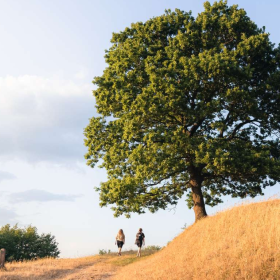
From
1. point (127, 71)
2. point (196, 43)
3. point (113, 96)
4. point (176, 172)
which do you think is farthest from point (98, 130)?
point (196, 43)

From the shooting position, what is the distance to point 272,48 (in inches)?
1051

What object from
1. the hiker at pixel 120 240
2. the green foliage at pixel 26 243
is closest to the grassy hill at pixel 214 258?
the hiker at pixel 120 240

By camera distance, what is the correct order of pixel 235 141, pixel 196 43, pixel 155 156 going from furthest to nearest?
pixel 196 43 → pixel 235 141 → pixel 155 156

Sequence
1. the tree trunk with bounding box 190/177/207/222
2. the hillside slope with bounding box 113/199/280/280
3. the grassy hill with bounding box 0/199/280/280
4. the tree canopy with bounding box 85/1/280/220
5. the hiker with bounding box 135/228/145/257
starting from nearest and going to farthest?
the hillside slope with bounding box 113/199/280/280 → the grassy hill with bounding box 0/199/280/280 → the tree canopy with bounding box 85/1/280/220 → the tree trunk with bounding box 190/177/207/222 → the hiker with bounding box 135/228/145/257

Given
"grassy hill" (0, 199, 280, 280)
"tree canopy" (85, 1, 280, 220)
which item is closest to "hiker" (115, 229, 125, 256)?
"grassy hill" (0, 199, 280, 280)

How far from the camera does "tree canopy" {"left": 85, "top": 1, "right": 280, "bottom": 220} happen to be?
23.2 metres

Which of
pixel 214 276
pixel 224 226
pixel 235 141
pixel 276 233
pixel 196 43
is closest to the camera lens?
pixel 214 276

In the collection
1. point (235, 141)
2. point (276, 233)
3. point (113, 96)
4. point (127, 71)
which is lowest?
point (276, 233)

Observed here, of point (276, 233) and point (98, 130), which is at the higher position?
point (98, 130)

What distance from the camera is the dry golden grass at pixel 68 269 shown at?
79.5 feet

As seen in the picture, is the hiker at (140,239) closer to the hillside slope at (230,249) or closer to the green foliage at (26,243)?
the hillside slope at (230,249)

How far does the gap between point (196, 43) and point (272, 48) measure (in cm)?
607

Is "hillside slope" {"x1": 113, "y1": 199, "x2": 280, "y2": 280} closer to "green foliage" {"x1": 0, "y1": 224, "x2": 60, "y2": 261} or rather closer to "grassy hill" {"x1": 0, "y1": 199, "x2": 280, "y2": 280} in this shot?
"grassy hill" {"x1": 0, "y1": 199, "x2": 280, "y2": 280}

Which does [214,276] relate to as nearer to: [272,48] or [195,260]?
[195,260]
